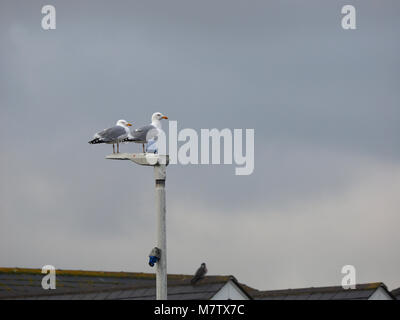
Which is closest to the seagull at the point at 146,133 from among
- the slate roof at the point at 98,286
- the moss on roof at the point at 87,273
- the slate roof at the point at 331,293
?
the slate roof at the point at 98,286

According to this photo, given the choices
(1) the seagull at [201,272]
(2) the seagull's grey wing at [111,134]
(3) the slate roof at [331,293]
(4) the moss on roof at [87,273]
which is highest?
(2) the seagull's grey wing at [111,134]

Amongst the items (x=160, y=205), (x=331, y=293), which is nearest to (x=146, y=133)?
(x=160, y=205)

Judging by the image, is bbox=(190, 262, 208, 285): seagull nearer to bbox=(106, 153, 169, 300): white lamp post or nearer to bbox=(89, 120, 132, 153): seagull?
bbox=(89, 120, 132, 153): seagull

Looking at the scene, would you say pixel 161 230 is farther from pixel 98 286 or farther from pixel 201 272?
pixel 98 286

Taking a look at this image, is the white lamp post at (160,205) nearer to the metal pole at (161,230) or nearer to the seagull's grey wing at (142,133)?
the metal pole at (161,230)

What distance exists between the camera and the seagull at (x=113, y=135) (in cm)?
3875

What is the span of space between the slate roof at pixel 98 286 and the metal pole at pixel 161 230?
27.0 feet

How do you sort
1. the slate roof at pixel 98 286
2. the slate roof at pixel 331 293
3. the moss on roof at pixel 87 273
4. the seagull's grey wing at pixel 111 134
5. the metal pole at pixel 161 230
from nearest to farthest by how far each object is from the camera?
the metal pole at pixel 161 230, the seagull's grey wing at pixel 111 134, the slate roof at pixel 98 286, the slate roof at pixel 331 293, the moss on roof at pixel 87 273

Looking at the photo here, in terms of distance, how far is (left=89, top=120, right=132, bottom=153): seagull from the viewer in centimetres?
3875
